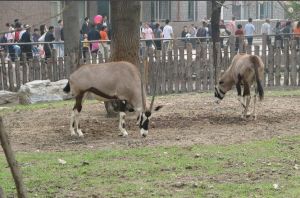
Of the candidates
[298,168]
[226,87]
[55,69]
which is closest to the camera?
[298,168]

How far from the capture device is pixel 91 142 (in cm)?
1101

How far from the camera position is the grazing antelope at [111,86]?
1142 centimetres

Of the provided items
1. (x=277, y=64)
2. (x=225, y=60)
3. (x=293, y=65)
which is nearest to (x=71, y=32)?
(x=225, y=60)

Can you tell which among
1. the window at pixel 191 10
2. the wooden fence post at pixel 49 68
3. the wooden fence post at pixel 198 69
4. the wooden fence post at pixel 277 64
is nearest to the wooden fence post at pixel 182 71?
the wooden fence post at pixel 198 69

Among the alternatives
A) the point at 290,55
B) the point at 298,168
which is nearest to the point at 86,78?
the point at 298,168

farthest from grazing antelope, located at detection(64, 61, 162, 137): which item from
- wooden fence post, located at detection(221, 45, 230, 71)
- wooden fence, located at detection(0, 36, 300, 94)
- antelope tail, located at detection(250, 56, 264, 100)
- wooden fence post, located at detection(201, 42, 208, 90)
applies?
wooden fence post, located at detection(221, 45, 230, 71)

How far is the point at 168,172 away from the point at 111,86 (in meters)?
3.20

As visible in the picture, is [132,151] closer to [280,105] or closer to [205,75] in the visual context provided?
[280,105]

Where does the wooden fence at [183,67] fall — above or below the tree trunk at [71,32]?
below

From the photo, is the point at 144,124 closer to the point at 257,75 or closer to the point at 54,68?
the point at 257,75

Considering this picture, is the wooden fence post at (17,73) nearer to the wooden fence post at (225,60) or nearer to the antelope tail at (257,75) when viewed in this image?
the wooden fence post at (225,60)

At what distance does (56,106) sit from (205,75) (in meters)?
5.33

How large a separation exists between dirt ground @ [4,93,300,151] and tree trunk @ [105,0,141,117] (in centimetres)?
123

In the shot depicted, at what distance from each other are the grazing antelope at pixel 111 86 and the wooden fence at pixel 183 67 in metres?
7.22
